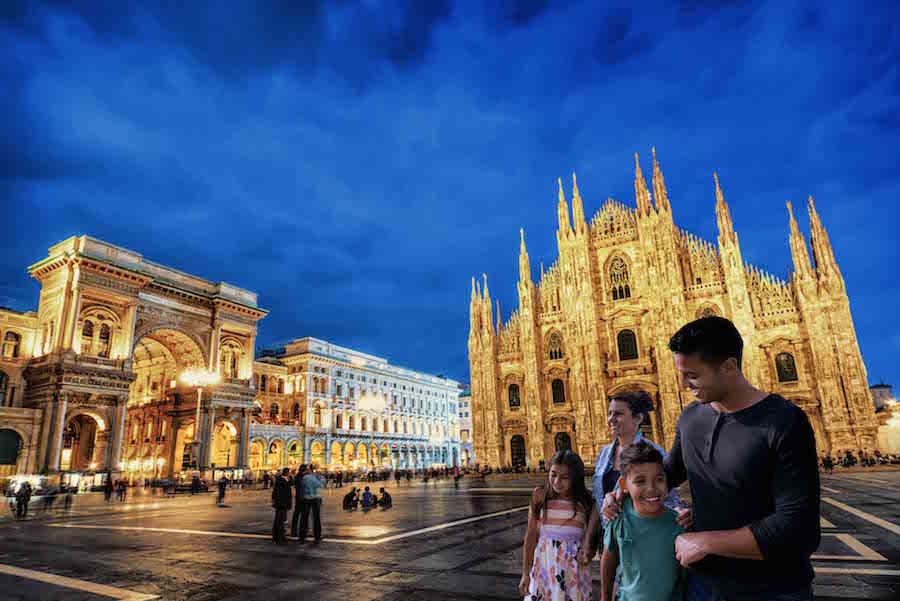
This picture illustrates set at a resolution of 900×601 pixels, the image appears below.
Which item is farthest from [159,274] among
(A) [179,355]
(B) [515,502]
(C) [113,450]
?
(B) [515,502]

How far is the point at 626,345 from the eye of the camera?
42.3m

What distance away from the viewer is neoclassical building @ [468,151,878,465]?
34.8m

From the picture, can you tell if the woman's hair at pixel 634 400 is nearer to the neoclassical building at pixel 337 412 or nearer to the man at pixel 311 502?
the man at pixel 311 502

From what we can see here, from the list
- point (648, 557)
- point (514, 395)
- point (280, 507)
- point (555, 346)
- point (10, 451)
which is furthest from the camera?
point (514, 395)

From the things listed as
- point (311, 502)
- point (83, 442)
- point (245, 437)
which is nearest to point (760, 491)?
point (311, 502)

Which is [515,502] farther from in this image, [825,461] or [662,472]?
[825,461]

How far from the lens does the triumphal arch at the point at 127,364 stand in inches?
1422

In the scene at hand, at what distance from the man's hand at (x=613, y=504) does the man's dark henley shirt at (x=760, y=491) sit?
0.47 meters

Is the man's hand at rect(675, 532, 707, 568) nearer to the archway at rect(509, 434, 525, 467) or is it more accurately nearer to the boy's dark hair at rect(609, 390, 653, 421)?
the boy's dark hair at rect(609, 390, 653, 421)

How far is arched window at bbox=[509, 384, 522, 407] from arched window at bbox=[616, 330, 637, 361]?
363 inches

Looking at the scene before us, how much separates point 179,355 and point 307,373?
16953mm

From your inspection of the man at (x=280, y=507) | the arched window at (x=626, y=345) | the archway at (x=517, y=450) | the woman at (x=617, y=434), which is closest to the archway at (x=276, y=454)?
the archway at (x=517, y=450)

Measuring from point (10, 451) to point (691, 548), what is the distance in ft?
143

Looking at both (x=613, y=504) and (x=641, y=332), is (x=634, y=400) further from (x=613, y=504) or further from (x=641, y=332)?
(x=641, y=332)
